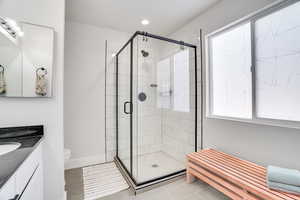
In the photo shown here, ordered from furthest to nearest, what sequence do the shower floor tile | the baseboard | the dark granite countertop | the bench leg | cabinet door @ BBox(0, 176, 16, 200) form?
1. the baseboard
2. the shower floor tile
3. the bench leg
4. the dark granite countertop
5. cabinet door @ BBox(0, 176, 16, 200)

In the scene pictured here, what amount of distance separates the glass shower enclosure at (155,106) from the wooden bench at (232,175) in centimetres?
52

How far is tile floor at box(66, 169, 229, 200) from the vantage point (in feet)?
5.70

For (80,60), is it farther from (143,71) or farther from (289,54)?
(289,54)

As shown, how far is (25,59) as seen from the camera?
54.7 inches

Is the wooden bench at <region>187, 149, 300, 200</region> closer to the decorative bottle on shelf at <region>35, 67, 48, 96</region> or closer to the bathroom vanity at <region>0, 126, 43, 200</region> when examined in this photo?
the bathroom vanity at <region>0, 126, 43, 200</region>

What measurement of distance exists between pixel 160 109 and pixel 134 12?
180cm

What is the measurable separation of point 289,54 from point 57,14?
98.3 inches

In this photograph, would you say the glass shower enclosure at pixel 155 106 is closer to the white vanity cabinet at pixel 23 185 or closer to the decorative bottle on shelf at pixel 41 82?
the decorative bottle on shelf at pixel 41 82

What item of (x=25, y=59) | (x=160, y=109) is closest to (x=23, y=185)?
(x=25, y=59)

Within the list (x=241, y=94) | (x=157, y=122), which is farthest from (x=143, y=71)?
(x=241, y=94)

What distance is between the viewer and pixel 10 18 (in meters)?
1.34

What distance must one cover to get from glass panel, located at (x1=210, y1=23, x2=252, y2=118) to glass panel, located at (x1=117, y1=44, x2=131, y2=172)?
1407 millimetres

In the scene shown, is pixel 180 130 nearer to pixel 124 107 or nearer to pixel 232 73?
pixel 124 107

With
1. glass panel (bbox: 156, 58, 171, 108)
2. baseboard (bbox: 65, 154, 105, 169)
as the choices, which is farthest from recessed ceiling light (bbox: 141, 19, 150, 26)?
baseboard (bbox: 65, 154, 105, 169)
